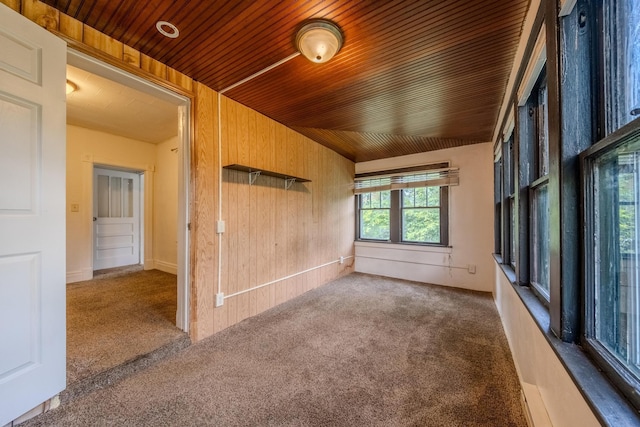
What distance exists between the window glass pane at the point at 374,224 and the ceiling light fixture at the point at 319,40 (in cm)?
330

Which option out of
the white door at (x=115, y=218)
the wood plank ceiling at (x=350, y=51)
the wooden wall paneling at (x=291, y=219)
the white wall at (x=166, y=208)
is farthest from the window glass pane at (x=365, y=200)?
the white door at (x=115, y=218)

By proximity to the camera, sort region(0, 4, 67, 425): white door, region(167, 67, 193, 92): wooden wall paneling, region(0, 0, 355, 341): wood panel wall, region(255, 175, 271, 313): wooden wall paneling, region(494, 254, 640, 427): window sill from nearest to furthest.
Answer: region(494, 254, 640, 427): window sill, region(0, 4, 67, 425): white door, region(0, 0, 355, 341): wood panel wall, region(167, 67, 193, 92): wooden wall paneling, region(255, 175, 271, 313): wooden wall paneling

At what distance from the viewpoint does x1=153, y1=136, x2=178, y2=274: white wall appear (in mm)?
4168

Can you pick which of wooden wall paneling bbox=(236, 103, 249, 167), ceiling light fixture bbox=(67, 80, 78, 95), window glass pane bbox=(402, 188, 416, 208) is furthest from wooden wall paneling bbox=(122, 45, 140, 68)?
window glass pane bbox=(402, 188, 416, 208)

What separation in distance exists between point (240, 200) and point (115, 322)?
1.55 meters

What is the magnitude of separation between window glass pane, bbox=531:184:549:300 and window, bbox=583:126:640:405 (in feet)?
1.98

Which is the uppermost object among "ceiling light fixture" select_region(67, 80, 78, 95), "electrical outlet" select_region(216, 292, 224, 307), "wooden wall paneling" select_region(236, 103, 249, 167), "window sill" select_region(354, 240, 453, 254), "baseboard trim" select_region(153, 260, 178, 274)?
"ceiling light fixture" select_region(67, 80, 78, 95)

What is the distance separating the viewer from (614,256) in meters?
0.77

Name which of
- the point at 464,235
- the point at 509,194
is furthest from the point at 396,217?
the point at 509,194

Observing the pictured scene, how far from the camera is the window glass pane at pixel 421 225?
402cm

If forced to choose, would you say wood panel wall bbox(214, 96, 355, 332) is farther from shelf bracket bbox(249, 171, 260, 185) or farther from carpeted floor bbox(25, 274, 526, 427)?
carpeted floor bbox(25, 274, 526, 427)

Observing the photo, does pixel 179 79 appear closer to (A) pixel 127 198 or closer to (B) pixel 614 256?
(B) pixel 614 256

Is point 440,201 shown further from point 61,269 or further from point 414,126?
Result: point 61,269

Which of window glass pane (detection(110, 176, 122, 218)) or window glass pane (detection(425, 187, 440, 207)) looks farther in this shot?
window glass pane (detection(110, 176, 122, 218))
